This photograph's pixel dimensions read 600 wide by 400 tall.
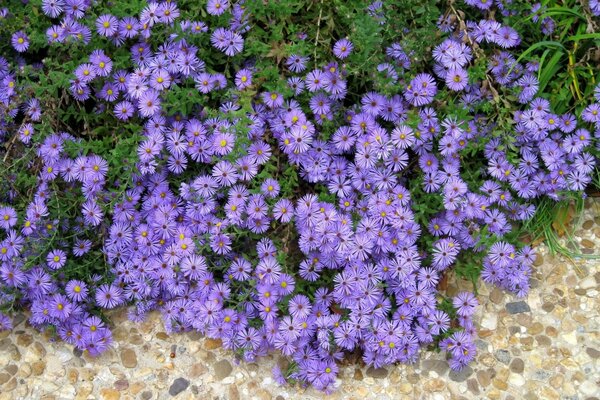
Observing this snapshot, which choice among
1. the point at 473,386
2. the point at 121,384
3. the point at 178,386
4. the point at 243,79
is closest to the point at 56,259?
the point at 121,384

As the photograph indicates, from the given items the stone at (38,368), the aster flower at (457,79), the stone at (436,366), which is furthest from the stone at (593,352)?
the stone at (38,368)

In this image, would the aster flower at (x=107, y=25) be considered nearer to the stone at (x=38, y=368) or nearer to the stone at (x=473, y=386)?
the stone at (x=38, y=368)

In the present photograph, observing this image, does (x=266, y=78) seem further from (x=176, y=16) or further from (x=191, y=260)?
(x=191, y=260)

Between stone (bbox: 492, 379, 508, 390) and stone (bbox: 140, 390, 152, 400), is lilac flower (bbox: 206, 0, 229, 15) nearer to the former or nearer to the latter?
stone (bbox: 140, 390, 152, 400)

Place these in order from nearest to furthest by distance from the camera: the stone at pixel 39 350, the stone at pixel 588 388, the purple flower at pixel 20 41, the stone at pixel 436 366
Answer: the stone at pixel 588 388
the stone at pixel 436 366
the stone at pixel 39 350
the purple flower at pixel 20 41

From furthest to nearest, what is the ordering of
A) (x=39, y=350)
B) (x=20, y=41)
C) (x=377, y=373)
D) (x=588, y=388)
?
(x=20, y=41) → (x=39, y=350) → (x=377, y=373) → (x=588, y=388)

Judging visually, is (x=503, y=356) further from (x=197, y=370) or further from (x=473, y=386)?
(x=197, y=370)

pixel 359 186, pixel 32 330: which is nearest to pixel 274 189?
pixel 359 186
